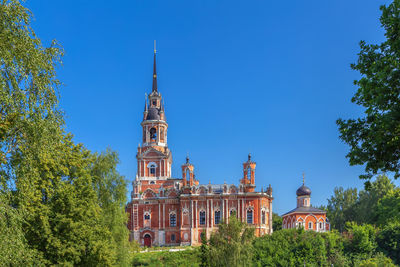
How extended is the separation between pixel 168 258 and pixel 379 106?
39.0 metres

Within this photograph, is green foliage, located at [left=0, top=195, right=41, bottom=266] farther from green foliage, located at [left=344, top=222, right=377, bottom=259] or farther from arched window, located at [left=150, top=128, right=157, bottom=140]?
arched window, located at [left=150, top=128, right=157, bottom=140]

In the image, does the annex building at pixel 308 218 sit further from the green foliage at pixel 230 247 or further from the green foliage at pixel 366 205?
the green foliage at pixel 230 247

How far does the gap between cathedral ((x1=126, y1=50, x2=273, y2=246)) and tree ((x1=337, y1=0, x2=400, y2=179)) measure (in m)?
42.6

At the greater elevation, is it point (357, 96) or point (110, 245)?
point (357, 96)

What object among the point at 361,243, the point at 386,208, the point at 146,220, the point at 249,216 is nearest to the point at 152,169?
the point at 146,220

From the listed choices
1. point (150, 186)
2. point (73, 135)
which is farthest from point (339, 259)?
point (73, 135)

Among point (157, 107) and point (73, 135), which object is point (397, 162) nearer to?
point (73, 135)

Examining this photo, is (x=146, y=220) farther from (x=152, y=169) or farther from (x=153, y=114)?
(x=153, y=114)

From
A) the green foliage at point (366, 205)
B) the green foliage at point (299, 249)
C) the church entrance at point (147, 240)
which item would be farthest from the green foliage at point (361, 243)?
the church entrance at point (147, 240)

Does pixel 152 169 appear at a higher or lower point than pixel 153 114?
lower

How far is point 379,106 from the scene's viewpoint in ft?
40.9

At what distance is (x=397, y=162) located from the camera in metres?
13.3

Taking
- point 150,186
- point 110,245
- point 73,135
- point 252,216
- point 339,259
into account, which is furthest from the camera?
point 150,186

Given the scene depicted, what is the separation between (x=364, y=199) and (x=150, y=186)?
33.7m
